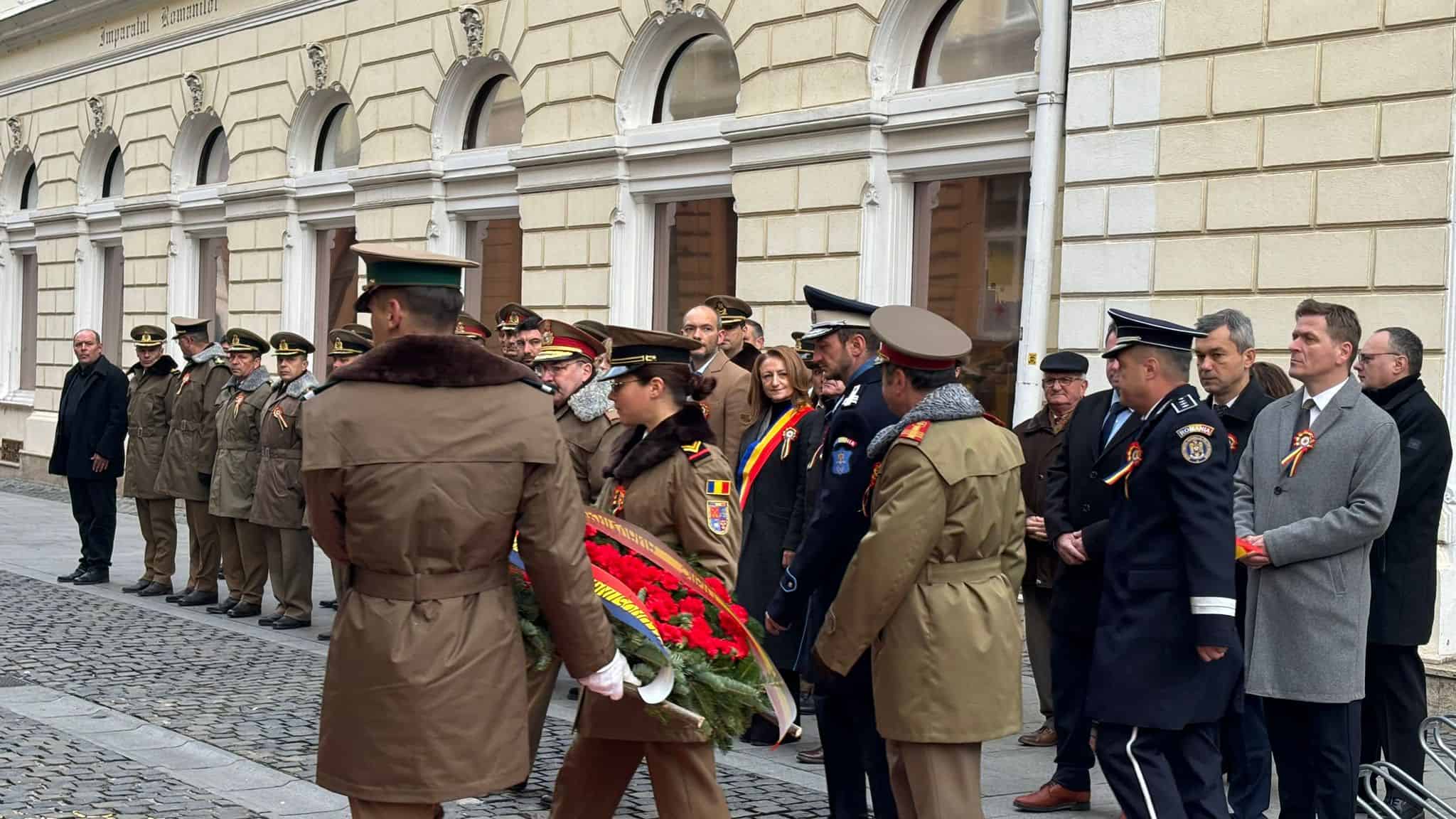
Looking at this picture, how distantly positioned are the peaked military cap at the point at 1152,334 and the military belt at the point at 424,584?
222 cm

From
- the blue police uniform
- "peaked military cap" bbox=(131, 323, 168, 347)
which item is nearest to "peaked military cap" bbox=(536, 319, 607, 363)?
the blue police uniform

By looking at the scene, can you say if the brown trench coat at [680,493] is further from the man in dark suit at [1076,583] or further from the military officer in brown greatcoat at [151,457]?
the military officer in brown greatcoat at [151,457]

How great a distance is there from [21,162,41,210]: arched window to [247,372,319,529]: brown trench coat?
17.2 m

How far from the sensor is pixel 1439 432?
252 inches

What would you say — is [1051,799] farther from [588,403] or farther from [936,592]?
[588,403]

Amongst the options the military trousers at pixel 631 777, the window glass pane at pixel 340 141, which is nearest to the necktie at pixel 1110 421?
the military trousers at pixel 631 777

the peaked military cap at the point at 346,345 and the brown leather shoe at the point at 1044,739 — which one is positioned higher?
the peaked military cap at the point at 346,345

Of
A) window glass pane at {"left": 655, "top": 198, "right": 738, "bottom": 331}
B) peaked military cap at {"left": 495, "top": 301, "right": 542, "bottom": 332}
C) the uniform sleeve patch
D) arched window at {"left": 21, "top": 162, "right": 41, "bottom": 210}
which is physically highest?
arched window at {"left": 21, "top": 162, "right": 41, "bottom": 210}

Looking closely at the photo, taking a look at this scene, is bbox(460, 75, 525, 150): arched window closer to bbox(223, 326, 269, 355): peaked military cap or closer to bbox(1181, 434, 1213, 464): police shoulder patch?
bbox(223, 326, 269, 355): peaked military cap

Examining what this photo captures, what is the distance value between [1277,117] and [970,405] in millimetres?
5602

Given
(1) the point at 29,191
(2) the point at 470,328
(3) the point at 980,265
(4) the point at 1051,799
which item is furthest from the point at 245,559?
(1) the point at 29,191

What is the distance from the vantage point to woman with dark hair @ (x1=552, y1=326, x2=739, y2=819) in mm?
4980

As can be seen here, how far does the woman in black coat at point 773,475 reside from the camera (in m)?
7.70

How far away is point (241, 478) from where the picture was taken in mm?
11484
